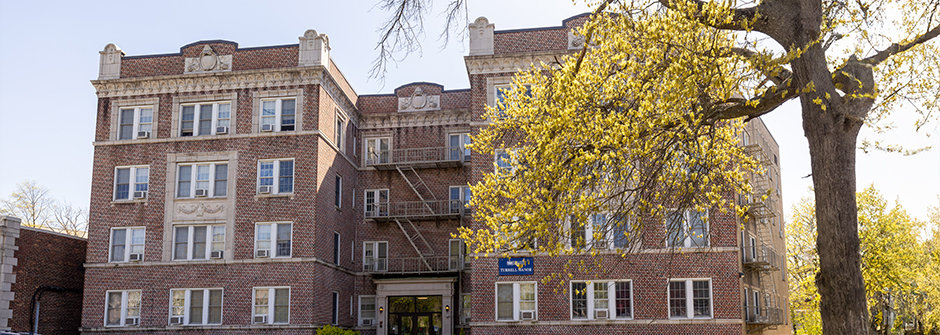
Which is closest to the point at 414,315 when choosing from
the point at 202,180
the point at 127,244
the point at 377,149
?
the point at 377,149

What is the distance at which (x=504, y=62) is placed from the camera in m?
32.0

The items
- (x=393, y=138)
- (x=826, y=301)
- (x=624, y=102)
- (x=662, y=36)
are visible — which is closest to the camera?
(x=826, y=301)

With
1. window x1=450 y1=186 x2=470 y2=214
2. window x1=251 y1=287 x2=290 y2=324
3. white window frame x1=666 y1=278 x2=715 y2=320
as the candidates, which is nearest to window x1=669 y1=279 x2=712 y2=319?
white window frame x1=666 y1=278 x2=715 y2=320

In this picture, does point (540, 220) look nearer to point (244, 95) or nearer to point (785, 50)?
point (785, 50)

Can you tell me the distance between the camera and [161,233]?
108 feet

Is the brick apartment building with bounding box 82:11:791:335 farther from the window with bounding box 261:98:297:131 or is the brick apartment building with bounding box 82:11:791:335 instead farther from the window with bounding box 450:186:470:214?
the window with bounding box 450:186:470:214

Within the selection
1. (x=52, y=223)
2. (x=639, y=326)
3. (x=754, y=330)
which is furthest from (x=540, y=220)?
(x=52, y=223)

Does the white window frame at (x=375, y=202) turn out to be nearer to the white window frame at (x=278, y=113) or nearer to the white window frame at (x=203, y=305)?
the white window frame at (x=278, y=113)

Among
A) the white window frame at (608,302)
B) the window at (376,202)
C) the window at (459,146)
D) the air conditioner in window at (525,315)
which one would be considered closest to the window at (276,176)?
the window at (376,202)

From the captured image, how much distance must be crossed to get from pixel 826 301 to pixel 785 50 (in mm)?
4147

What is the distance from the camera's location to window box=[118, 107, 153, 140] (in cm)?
3431

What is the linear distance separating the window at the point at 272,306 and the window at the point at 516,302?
8.88 m

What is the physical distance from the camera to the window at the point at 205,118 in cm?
3388

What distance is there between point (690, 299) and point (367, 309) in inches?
628
